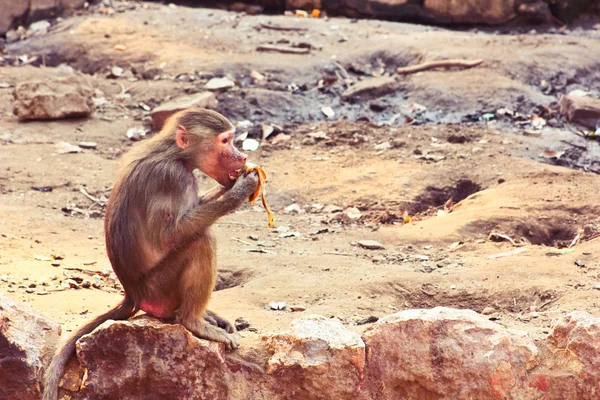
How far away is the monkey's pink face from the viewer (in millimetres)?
4734

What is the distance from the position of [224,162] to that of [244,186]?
0.80 feet

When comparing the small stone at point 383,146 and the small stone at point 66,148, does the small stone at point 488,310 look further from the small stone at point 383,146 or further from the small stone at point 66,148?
the small stone at point 66,148

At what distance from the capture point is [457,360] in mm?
4535

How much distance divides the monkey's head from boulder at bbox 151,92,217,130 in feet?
16.4

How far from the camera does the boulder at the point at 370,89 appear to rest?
1120cm

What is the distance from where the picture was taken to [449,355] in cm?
454

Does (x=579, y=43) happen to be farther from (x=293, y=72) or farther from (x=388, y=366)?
(x=388, y=366)

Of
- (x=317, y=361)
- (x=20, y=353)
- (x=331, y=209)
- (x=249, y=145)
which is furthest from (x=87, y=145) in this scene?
(x=317, y=361)

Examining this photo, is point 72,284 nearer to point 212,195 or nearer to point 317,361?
point 212,195

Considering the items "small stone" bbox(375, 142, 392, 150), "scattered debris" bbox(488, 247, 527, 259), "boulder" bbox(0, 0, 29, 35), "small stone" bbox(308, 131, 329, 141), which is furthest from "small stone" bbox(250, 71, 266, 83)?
"scattered debris" bbox(488, 247, 527, 259)

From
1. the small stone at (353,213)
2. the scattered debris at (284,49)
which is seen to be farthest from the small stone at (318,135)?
the scattered debris at (284,49)

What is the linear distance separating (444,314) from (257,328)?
1.13m

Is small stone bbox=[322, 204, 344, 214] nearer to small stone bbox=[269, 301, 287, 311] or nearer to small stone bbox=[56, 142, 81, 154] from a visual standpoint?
small stone bbox=[269, 301, 287, 311]

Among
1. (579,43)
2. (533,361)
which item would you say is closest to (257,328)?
(533,361)
